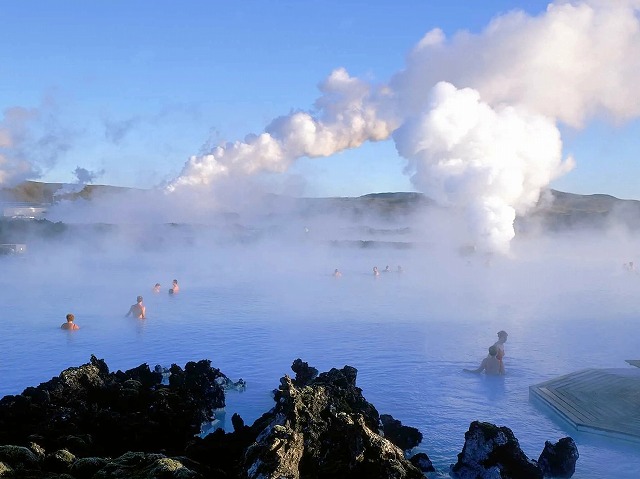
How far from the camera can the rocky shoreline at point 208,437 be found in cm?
422

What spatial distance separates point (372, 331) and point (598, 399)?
5.79 m

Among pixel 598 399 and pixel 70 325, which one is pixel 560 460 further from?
pixel 70 325

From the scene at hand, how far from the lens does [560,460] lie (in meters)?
5.74

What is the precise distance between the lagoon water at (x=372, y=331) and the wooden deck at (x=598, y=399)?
170 millimetres

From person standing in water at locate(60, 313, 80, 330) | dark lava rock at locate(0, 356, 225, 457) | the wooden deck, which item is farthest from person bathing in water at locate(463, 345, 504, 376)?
person standing in water at locate(60, 313, 80, 330)

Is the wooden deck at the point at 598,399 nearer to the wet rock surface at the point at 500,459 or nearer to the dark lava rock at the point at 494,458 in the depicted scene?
the wet rock surface at the point at 500,459

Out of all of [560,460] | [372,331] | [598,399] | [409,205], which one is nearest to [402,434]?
[560,460]

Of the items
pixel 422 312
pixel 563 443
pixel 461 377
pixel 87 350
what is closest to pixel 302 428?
pixel 563 443

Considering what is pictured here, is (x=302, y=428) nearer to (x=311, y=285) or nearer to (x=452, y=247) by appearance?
(x=311, y=285)

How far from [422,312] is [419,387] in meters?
6.51

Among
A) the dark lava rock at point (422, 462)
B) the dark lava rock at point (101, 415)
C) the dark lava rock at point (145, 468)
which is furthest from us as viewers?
the dark lava rock at point (422, 462)

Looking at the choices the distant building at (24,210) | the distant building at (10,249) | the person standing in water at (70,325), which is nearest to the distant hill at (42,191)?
the distant building at (24,210)

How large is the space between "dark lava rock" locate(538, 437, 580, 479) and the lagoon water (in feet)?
0.77

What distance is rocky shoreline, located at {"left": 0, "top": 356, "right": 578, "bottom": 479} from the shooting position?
4223 mm
